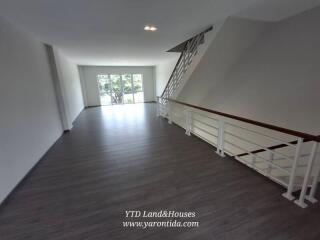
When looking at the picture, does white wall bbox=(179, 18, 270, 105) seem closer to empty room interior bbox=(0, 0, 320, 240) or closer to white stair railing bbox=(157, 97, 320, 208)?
empty room interior bbox=(0, 0, 320, 240)

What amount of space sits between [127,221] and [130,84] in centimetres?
857

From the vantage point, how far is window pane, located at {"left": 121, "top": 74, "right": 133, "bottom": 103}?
9148 mm

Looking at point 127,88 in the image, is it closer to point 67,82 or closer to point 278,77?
point 67,82

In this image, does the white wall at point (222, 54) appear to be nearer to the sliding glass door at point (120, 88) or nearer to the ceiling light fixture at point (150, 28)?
the ceiling light fixture at point (150, 28)

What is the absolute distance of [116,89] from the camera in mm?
9242

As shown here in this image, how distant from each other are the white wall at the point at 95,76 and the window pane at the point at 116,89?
0.36 m

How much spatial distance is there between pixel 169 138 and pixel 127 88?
21.6 feet

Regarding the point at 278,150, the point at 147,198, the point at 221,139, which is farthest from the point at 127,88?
the point at 147,198

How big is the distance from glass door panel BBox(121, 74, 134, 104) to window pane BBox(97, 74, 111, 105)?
2.86ft

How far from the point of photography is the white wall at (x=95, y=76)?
848cm

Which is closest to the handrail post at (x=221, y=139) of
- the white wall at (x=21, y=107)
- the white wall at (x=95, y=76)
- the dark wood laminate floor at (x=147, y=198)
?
the dark wood laminate floor at (x=147, y=198)

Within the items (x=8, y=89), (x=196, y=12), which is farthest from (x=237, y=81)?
(x=8, y=89)

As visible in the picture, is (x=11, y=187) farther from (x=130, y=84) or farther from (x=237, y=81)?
(x=130, y=84)

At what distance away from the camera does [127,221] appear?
1.53 meters
